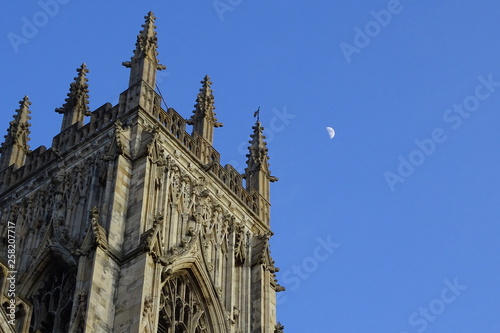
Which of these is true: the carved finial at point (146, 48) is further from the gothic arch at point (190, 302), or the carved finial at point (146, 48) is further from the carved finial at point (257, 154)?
the gothic arch at point (190, 302)

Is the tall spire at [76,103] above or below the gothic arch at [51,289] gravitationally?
above

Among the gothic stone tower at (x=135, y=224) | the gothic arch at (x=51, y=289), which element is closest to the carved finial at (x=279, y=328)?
the gothic stone tower at (x=135, y=224)

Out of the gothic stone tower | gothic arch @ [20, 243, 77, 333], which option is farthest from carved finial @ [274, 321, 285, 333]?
gothic arch @ [20, 243, 77, 333]

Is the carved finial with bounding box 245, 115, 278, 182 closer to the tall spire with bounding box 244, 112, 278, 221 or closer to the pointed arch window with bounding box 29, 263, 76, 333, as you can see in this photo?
the tall spire with bounding box 244, 112, 278, 221

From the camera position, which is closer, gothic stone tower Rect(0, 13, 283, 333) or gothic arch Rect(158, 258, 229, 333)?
gothic stone tower Rect(0, 13, 283, 333)

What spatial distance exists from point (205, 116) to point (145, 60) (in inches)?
110

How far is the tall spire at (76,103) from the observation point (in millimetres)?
38219

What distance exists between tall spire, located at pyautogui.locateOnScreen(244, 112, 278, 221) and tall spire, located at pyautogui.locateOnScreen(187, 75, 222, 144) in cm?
167

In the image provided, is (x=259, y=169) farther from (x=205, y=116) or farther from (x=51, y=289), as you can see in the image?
(x=51, y=289)

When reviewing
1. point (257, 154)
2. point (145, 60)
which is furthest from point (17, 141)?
point (257, 154)

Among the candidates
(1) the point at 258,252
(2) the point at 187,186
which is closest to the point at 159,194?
(2) the point at 187,186

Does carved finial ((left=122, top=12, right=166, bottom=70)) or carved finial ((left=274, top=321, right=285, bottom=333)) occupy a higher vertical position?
carved finial ((left=122, top=12, right=166, bottom=70))

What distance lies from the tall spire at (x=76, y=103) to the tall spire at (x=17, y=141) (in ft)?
5.44

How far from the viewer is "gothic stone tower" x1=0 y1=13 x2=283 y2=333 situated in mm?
31156
